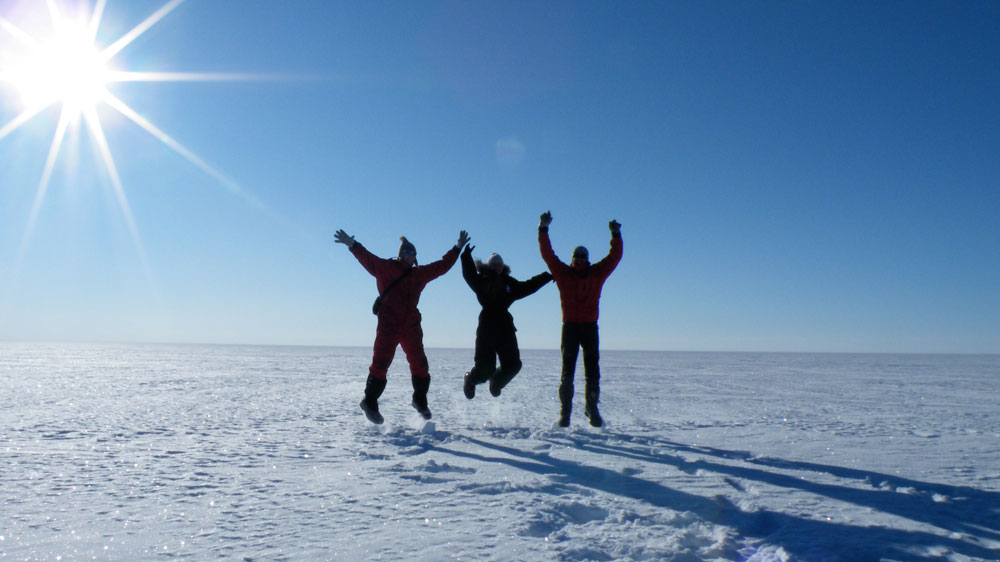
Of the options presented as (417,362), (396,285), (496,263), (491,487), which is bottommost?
(491,487)

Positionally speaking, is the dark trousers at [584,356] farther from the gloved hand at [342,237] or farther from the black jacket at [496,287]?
the gloved hand at [342,237]

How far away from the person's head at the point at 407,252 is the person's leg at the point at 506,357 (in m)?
0.99

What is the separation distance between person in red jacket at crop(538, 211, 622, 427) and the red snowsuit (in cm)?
106

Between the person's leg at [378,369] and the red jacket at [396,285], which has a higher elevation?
the red jacket at [396,285]

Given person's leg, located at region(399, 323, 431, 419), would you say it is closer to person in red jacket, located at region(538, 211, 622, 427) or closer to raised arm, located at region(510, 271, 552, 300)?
raised arm, located at region(510, 271, 552, 300)

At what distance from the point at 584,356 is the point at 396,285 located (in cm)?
150

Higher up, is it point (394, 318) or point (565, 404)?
point (394, 318)

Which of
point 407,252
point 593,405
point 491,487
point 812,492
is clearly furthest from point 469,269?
point 812,492

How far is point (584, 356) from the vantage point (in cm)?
415

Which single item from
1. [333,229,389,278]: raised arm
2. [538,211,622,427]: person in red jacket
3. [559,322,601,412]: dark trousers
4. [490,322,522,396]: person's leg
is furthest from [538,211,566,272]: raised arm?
[333,229,389,278]: raised arm

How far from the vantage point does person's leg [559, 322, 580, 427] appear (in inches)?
163

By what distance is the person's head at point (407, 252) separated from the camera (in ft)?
14.6

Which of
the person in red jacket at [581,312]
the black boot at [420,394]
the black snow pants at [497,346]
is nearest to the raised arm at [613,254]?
the person in red jacket at [581,312]

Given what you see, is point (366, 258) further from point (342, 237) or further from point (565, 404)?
point (565, 404)
